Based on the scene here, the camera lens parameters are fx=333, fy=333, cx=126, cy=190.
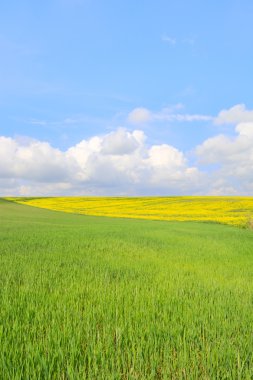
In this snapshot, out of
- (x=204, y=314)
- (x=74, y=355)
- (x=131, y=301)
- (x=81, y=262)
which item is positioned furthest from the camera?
(x=81, y=262)

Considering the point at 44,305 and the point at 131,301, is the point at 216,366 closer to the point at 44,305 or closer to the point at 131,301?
the point at 131,301

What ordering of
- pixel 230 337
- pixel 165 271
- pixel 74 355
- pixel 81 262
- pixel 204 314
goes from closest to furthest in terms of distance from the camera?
pixel 74 355
pixel 230 337
pixel 204 314
pixel 165 271
pixel 81 262

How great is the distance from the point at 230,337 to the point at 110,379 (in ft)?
6.10

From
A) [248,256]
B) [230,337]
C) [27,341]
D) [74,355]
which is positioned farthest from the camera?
[248,256]

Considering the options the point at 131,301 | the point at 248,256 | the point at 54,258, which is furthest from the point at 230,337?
the point at 248,256

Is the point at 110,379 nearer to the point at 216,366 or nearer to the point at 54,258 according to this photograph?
the point at 216,366

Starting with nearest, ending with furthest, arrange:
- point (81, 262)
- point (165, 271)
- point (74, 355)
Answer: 1. point (74, 355)
2. point (165, 271)
3. point (81, 262)

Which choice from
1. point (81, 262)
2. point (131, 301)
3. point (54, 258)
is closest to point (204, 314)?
point (131, 301)

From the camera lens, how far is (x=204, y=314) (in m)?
4.60

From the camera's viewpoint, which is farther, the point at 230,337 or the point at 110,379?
the point at 230,337

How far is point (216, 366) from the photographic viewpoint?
323 cm

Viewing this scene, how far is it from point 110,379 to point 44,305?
2243 mm

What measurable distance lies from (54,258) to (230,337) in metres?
6.17

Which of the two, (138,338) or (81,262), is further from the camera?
(81,262)
